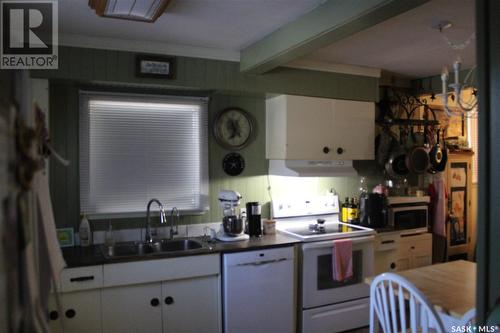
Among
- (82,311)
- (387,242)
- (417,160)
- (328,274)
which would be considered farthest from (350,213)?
(82,311)

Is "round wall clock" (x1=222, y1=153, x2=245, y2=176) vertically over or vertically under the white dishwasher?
→ over

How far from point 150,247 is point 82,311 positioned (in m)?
0.69

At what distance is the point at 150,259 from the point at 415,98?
130 inches

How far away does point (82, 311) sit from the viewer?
103 inches

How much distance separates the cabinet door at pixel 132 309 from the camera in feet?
8.79

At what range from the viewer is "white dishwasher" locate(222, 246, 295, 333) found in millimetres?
2973

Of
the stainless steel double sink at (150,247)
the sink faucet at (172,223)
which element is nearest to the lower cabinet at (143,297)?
the stainless steel double sink at (150,247)

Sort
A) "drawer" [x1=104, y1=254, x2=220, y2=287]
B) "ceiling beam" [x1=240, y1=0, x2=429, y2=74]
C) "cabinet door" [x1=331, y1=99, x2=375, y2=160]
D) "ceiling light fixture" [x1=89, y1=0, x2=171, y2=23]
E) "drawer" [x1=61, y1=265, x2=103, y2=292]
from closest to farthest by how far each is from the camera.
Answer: "ceiling beam" [x1=240, y1=0, x2=429, y2=74]
"ceiling light fixture" [x1=89, y1=0, x2=171, y2=23]
"drawer" [x1=61, y1=265, x2=103, y2=292]
"drawer" [x1=104, y1=254, x2=220, y2=287]
"cabinet door" [x1=331, y1=99, x2=375, y2=160]

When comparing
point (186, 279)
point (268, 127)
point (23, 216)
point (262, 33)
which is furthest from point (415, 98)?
point (23, 216)

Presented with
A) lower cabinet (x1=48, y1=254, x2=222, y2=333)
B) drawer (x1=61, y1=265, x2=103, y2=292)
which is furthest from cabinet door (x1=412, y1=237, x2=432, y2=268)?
drawer (x1=61, y1=265, x2=103, y2=292)

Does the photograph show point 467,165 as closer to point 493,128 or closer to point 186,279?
point 186,279

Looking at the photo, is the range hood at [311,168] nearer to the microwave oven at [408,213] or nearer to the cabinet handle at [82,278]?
the microwave oven at [408,213]

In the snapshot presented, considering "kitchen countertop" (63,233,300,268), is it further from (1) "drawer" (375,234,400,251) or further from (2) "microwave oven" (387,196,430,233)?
(2) "microwave oven" (387,196,430,233)

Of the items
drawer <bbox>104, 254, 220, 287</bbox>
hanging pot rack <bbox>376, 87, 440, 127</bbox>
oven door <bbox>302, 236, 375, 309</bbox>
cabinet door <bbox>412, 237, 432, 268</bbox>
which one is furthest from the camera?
hanging pot rack <bbox>376, 87, 440, 127</bbox>
